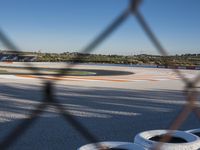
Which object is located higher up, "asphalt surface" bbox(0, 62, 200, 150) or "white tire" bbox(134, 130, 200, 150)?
"white tire" bbox(134, 130, 200, 150)

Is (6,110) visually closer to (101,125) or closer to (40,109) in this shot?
(101,125)

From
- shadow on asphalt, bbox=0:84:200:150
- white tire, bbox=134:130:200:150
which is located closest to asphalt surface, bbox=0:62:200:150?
shadow on asphalt, bbox=0:84:200:150

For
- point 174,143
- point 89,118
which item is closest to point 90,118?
point 89,118

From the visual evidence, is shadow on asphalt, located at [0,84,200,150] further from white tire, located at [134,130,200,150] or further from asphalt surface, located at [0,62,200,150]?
white tire, located at [134,130,200,150]

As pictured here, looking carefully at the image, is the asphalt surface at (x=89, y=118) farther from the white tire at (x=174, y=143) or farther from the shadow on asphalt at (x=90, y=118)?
the white tire at (x=174, y=143)

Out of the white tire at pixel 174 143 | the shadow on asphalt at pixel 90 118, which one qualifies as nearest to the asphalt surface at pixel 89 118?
the shadow on asphalt at pixel 90 118

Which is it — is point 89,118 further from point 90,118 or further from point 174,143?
point 174,143

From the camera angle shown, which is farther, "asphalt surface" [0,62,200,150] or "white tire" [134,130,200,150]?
"asphalt surface" [0,62,200,150]

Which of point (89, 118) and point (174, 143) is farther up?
point (174, 143)

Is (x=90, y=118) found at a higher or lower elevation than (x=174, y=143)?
lower

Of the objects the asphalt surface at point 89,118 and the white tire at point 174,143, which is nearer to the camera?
the white tire at point 174,143

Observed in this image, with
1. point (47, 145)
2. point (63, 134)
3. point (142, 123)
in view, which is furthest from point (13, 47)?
point (142, 123)

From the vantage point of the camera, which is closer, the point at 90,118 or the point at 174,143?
the point at 174,143

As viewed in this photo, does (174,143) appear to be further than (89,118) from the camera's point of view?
No
